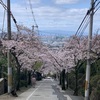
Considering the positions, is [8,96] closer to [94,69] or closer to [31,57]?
[94,69]

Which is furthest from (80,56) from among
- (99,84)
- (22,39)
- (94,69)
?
(99,84)

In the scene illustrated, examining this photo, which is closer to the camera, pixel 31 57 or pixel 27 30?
pixel 27 30

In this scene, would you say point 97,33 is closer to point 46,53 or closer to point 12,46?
point 12,46

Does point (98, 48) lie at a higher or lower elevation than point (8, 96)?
higher

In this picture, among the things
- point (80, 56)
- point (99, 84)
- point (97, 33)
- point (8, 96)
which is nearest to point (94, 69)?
point (80, 56)

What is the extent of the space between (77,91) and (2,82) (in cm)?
839

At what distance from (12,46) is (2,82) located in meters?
6.57

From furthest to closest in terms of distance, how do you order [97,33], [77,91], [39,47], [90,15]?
1. [39,47]
2. [77,91]
3. [97,33]
4. [90,15]

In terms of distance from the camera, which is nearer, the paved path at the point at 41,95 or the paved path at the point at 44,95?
the paved path at the point at 44,95

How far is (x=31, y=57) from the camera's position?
43.6m

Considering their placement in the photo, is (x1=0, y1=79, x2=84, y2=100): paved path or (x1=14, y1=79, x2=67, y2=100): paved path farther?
(x1=14, y1=79, x2=67, y2=100): paved path

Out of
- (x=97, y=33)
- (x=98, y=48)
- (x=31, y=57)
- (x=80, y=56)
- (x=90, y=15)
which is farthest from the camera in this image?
(x=31, y=57)

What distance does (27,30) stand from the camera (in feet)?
128

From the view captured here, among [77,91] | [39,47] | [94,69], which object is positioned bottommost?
[77,91]
